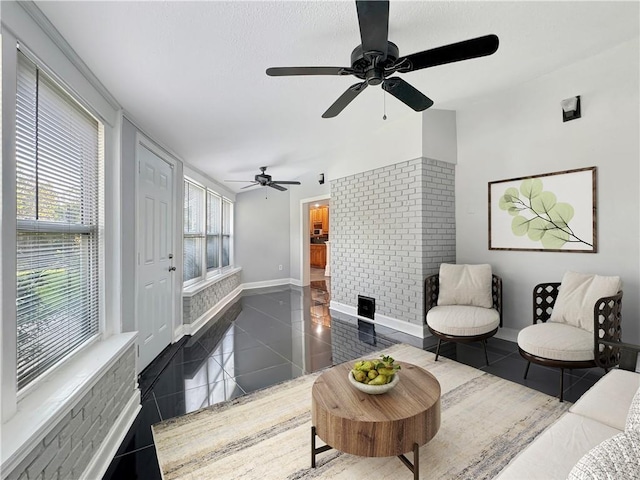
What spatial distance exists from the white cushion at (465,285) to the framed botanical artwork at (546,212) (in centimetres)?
47

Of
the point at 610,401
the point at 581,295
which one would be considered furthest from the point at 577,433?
the point at 581,295

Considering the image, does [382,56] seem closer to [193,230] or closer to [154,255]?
[154,255]

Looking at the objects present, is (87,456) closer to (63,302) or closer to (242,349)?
(63,302)

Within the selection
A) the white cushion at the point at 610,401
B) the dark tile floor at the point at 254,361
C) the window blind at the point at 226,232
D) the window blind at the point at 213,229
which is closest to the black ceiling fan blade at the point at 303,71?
the white cushion at the point at 610,401

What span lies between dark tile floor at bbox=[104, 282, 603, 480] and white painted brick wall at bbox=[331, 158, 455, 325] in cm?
52

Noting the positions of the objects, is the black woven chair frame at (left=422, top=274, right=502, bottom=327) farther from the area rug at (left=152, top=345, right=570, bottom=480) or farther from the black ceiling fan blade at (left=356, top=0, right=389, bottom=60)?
the black ceiling fan blade at (left=356, top=0, right=389, bottom=60)

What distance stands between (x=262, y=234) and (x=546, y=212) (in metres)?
5.73

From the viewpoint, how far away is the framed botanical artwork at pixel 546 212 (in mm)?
2836

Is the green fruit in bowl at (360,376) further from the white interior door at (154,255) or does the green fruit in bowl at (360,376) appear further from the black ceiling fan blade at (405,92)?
the white interior door at (154,255)

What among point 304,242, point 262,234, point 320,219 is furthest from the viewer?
point 320,219

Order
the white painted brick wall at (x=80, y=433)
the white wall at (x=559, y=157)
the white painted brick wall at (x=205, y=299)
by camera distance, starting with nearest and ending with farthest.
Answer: the white painted brick wall at (x=80, y=433), the white wall at (x=559, y=157), the white painted brick wall at (x=205, y=299)

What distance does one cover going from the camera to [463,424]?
1.98 metres

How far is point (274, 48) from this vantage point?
79.4 inches

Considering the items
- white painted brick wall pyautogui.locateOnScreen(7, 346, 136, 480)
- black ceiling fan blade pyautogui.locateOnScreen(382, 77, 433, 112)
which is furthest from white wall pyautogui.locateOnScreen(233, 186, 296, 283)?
black ceiling fan blade pyautogui.locateOnScreen(382, 77, 433, 112)
